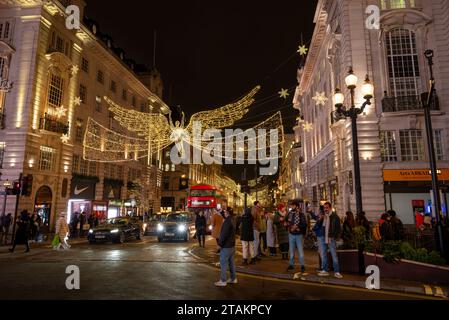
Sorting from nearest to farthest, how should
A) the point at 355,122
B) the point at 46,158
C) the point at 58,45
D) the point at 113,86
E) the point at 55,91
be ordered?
the point at 355,122 < the point at 46,158 < the point at 55,91 < the point at 58,45 < the point at 113,86

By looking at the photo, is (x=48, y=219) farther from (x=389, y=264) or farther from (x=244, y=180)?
(x=389, y=264)

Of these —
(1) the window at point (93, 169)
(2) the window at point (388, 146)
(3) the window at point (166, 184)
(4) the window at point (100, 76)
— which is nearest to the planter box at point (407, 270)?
(2) the window at point (388, 146)

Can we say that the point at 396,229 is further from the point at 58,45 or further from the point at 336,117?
the point at 58,45

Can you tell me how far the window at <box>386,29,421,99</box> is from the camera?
22.5m

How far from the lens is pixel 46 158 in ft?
89.5

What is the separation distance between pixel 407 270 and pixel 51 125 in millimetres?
26653

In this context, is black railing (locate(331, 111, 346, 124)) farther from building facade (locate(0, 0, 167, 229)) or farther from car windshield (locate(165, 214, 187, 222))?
building facade (locate(0, 0, 167, 229))

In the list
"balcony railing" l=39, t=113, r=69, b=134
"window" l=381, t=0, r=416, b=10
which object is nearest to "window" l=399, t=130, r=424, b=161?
"window" l=381, t=0, r=416, b=10

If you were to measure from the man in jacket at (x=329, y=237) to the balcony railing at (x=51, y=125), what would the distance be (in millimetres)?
24078

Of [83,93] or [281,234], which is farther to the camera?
[83,93]

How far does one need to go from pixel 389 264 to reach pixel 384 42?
62.2 feet

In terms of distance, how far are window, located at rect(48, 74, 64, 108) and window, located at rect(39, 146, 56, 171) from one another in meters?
3.83

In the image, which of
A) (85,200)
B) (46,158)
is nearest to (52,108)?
(46,158)

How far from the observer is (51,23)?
1081 inches
